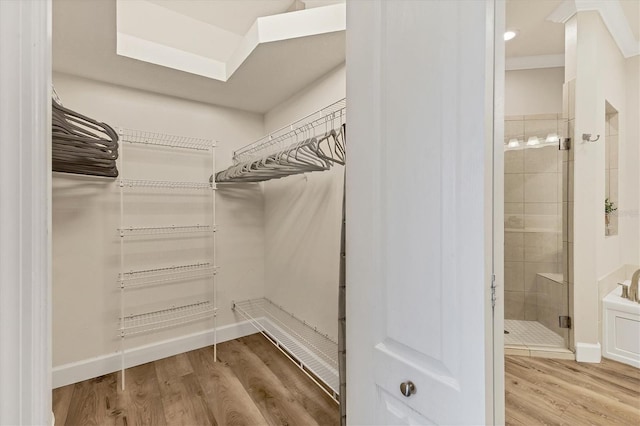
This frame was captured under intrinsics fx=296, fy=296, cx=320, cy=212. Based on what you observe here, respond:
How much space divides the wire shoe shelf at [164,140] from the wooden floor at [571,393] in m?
2.60

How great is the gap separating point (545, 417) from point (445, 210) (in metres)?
0.64

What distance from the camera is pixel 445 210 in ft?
2.10

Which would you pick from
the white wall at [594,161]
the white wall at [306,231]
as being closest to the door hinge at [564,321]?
the white wall at [594,161]

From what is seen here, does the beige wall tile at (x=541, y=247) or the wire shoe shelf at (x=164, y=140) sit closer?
the beige wall tile at (x=541, y=247)

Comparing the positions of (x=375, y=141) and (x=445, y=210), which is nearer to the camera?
(x=445, y=210)

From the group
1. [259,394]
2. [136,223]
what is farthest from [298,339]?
[136,223]

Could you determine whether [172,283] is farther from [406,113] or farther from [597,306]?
[597,306]

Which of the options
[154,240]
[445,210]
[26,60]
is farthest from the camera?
[154,240]

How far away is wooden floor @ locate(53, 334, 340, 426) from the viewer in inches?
70.9

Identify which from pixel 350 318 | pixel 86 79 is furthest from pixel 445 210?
pixel 86 79

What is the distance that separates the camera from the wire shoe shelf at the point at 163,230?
2.40m

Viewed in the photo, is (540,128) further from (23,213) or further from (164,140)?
(164,140)

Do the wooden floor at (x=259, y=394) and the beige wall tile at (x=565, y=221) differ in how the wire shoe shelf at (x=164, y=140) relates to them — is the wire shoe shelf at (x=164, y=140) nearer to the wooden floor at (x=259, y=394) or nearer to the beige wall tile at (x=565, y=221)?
the wooden floor at (x=259, y=394)

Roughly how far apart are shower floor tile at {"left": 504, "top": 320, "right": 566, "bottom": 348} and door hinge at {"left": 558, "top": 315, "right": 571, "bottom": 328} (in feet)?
0.12
